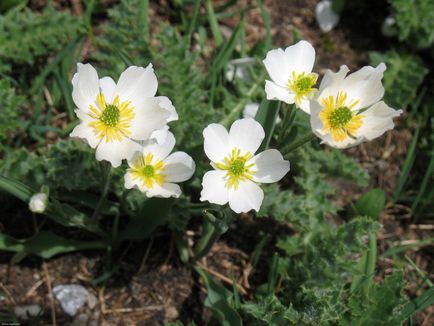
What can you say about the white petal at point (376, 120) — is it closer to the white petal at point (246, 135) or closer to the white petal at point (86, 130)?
the white petal at point (246, 135)

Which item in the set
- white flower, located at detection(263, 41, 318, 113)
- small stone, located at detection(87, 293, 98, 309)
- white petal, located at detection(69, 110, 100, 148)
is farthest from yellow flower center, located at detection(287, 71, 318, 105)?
small stone, located at detection(87, 293, 98, 309)

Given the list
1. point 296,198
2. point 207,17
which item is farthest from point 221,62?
point 296,198

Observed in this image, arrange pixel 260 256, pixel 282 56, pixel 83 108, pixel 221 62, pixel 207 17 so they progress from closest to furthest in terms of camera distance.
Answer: pixel 83 108 < pixel 282 56 < pixel 260 256 < pixel 221 62 < pixel 207 17

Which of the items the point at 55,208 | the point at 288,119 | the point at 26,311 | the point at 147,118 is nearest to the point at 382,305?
the point at 288,119

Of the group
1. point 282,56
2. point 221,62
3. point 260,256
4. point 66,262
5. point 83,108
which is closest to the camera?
point 83,108

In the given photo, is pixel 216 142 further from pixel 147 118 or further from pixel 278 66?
pixel 278 66

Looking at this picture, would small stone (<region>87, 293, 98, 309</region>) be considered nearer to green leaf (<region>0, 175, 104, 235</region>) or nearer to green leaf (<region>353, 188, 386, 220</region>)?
green leaf (<region>0, 175, 104, 235</region>)

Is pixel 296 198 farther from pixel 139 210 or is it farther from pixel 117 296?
pixel 117 296

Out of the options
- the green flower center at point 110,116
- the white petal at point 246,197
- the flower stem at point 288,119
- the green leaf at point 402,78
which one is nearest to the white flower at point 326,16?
the green leaf at point 402,78
